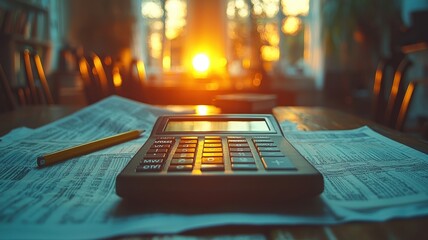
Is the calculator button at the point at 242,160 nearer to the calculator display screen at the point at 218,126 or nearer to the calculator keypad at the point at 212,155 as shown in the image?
the calculator keypad at the point at 212,155

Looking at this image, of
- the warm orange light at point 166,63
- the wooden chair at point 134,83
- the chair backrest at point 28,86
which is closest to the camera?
the chair backrest at point 28,86

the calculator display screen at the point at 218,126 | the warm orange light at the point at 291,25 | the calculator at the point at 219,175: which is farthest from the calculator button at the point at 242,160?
the warm orange light at the point at 291,25

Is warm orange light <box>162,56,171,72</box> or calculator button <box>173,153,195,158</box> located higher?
warm orange light <box>162,56,171,72</box>

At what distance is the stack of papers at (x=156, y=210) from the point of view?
0.27 meters

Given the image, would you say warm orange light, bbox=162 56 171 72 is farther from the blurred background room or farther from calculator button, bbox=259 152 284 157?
calculator button, bbox=259 152 284 157

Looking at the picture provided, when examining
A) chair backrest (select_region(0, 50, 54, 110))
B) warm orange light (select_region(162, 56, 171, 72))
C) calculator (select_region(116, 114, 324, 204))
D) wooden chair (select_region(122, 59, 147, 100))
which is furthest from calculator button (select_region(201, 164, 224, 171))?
warm orange light (select_region(162, 56, 171, 72))

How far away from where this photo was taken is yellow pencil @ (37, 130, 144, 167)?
0.44 meters

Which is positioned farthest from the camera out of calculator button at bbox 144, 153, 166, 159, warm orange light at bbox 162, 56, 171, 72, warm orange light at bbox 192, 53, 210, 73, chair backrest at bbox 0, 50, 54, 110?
warm orange light at bbox 162, 56, 171, 72

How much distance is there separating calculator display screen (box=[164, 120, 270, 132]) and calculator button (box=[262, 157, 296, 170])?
0.59ft

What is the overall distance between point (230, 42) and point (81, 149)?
4812mm

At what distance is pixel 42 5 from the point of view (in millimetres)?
3809

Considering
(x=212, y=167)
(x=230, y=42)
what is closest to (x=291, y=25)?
(x=230, y=42)

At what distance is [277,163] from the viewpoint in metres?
0.33

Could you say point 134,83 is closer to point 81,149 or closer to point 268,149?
point 81,149
